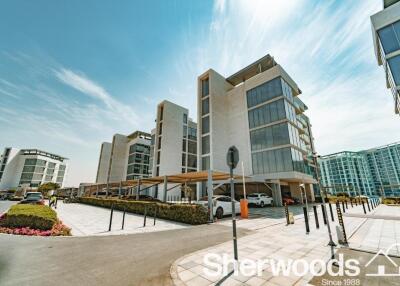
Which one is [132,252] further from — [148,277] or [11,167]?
[11,167]

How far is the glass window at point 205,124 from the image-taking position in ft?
107

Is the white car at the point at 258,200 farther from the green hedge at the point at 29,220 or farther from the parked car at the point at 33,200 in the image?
the parked car at the point at 33,200

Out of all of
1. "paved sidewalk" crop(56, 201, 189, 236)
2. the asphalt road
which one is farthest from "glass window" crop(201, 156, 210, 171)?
the asphalt road

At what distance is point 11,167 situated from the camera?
232ft

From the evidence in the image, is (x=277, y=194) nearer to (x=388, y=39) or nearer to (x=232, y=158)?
(x=388, y=39)

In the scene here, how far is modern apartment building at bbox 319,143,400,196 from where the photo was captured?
103 metres

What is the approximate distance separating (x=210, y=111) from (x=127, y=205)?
22.0 metres

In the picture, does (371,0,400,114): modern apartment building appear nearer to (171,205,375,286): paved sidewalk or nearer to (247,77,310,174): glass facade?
(247,77,310,174): glass facade

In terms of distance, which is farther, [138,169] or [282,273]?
[138,169]

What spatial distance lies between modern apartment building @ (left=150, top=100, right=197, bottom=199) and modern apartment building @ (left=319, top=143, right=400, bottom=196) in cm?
10119

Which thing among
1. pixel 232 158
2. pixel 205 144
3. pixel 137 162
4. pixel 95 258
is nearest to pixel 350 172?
pixel 205 144

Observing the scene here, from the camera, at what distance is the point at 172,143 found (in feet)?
133

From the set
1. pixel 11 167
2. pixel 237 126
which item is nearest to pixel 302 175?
pixel 237 126

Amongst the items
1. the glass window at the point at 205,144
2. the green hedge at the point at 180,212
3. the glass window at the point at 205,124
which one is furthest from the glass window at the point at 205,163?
the green hedge at the point at 180,212
